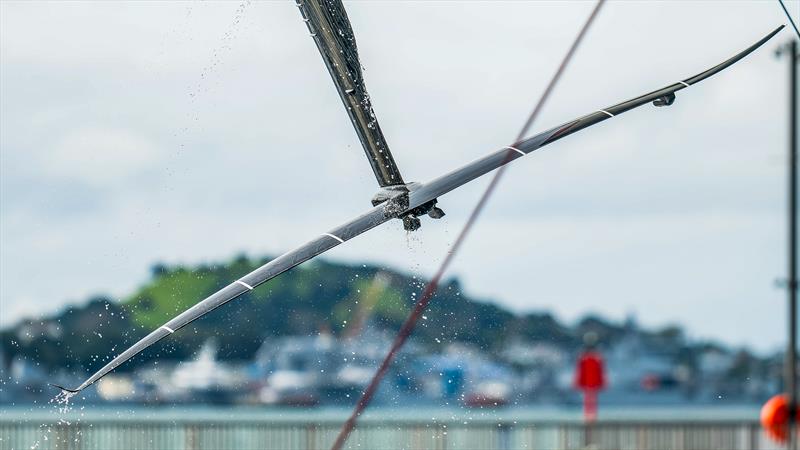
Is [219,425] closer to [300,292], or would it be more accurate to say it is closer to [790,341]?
[790,341]

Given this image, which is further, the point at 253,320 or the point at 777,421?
the point at 253,320

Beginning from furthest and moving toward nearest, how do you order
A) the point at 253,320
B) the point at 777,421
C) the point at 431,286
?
the point at 253,320
the point at 777,421
the point at 431,286

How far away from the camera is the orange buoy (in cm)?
2638

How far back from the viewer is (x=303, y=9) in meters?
12.5

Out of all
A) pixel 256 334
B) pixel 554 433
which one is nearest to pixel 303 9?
pixel 554 433

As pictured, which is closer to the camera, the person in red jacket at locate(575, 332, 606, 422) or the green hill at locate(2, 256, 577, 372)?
the person in red jacket at locate(575, 332, 606, 422)

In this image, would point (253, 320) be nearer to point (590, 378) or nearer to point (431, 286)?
point (590, 378)

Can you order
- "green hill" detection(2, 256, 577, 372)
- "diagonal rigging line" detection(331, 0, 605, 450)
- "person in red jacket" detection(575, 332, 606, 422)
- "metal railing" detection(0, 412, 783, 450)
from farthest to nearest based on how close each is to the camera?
"green hill" detection(2, 256, 577, 372) → "person in red jacket" detection(575, 332, 606, 422) → "metal railing" detection(0, 412, 783, 450) → "diagonal rigging line" detection(331, 0, 605, 450)

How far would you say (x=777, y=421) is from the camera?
2644cm

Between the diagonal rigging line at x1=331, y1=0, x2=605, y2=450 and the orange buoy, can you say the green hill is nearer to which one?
the orange buoy

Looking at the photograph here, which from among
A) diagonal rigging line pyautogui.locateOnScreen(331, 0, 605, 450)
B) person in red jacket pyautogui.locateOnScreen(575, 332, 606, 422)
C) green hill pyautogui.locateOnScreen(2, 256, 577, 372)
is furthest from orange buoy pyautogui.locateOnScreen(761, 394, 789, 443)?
green hill pyautogui.locateOnScreen(2, 256, 577, 372)

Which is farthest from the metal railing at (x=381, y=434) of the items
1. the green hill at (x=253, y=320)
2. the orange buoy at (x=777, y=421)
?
the green hill at (x=253, y=320)

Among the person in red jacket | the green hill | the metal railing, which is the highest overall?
the green hill

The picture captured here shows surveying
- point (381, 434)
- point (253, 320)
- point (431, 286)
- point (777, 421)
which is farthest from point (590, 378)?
point (253, 320)
